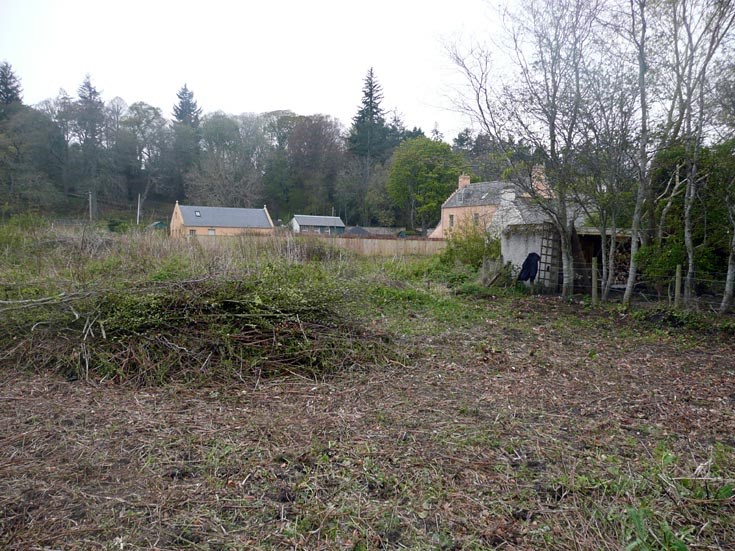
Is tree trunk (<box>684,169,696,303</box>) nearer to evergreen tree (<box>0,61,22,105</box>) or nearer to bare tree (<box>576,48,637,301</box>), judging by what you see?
bare tree (<box>576,48,637,301</box>)

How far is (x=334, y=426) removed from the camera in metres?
3.53

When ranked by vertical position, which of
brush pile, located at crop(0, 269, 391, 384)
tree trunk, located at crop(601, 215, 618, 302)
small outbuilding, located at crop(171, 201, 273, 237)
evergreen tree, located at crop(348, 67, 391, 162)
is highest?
evergreen tree, located at crop(348, 67, 391, 162)

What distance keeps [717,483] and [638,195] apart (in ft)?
22.9

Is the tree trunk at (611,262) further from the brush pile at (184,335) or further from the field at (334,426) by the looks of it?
the brush pile at (184,335)

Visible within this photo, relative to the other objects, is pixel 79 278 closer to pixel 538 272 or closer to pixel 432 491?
pixel 432 491

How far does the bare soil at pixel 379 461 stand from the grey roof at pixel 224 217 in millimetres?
26353

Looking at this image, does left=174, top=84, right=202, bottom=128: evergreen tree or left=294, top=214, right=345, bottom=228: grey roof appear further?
left=174, top=84, right=202, bottom=128: evergreen tree

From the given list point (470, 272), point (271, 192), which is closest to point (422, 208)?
point (271, 192)

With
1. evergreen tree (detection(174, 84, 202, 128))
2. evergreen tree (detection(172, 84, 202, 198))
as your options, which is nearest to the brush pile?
evergreen tree (detection(172, 84, 202, 198))

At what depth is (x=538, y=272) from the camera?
12.0 m

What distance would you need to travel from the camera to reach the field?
231 cm

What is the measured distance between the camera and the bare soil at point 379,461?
2262 millimetres

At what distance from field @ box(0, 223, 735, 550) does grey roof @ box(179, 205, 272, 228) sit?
2355cm

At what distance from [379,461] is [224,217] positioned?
29.8 m
